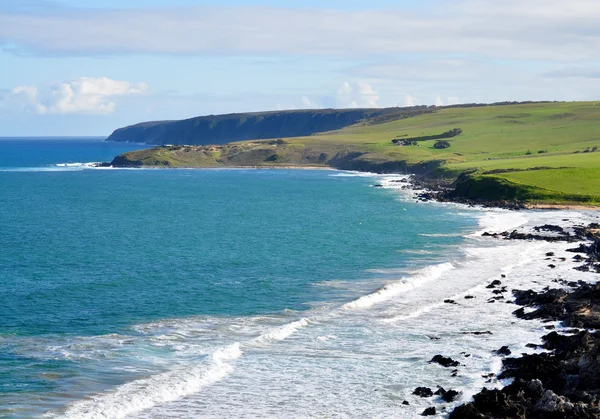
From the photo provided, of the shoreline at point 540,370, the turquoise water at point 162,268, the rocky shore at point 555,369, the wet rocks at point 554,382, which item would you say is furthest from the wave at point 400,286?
the wet rocks at point 554,382

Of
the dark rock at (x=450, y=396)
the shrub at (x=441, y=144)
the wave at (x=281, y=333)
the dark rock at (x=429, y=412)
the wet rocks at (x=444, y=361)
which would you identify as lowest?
the dark rock at (x=429, y=412)

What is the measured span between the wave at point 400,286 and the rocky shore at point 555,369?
22.6ft

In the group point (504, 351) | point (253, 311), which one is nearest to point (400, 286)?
point (253, 311)

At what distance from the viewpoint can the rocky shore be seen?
2717cm

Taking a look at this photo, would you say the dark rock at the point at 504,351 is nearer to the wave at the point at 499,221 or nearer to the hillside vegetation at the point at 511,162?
the wave at the point at 499,221

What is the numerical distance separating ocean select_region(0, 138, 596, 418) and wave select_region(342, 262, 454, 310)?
0.19 meters

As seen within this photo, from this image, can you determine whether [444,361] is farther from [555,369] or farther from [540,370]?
[555,369]

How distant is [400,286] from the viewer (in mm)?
50062

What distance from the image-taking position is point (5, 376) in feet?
104

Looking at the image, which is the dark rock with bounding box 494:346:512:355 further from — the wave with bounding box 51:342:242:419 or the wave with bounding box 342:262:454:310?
the wave with bounding box 51:342:242:419

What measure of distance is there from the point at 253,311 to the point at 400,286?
35.9ft

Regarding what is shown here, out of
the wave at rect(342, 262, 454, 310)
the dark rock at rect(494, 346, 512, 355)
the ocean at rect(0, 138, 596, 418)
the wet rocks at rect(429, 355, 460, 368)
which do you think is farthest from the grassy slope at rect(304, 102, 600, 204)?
the wet rocks at rect(429, 355, 460, 368)

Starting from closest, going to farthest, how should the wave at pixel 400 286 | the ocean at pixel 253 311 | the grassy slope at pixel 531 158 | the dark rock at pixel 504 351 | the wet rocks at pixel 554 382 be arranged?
the wet rocks at pixel 554 382 < the ocean at pixel 253 311 < the dark rock at pixel 504 351 < the wave at pixel 400 286 < the grassy slope at pixel 531 158

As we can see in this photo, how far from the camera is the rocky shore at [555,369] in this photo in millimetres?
27172
